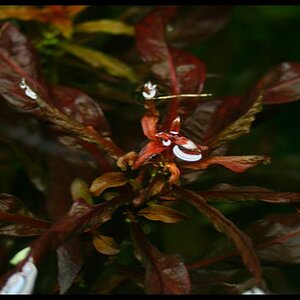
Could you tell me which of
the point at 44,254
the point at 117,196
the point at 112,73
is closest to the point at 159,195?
the point at 117,196

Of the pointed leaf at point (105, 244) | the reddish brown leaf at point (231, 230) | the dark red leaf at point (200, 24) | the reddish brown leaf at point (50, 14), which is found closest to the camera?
the reddish brown leaf at point (231, 230)

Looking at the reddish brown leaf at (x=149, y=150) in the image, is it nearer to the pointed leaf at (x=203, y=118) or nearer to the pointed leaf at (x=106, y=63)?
the pointed leaf at (x=203, y=118)

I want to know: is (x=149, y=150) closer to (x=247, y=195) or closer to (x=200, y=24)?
(x=247, y=195)

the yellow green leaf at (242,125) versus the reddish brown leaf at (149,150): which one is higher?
the yellow green leaf at (242,125)

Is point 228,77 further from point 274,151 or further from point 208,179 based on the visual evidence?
point 208,179

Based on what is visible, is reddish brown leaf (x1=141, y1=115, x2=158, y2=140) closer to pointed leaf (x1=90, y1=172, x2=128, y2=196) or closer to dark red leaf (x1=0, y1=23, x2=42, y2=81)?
pointed leaf (x1=90, y1=172, x2=128, y2=196)

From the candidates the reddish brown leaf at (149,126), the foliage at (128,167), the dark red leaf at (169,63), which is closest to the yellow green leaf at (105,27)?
the foliage at (128,167)

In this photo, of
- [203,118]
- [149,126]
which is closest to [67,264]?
[149,126]
